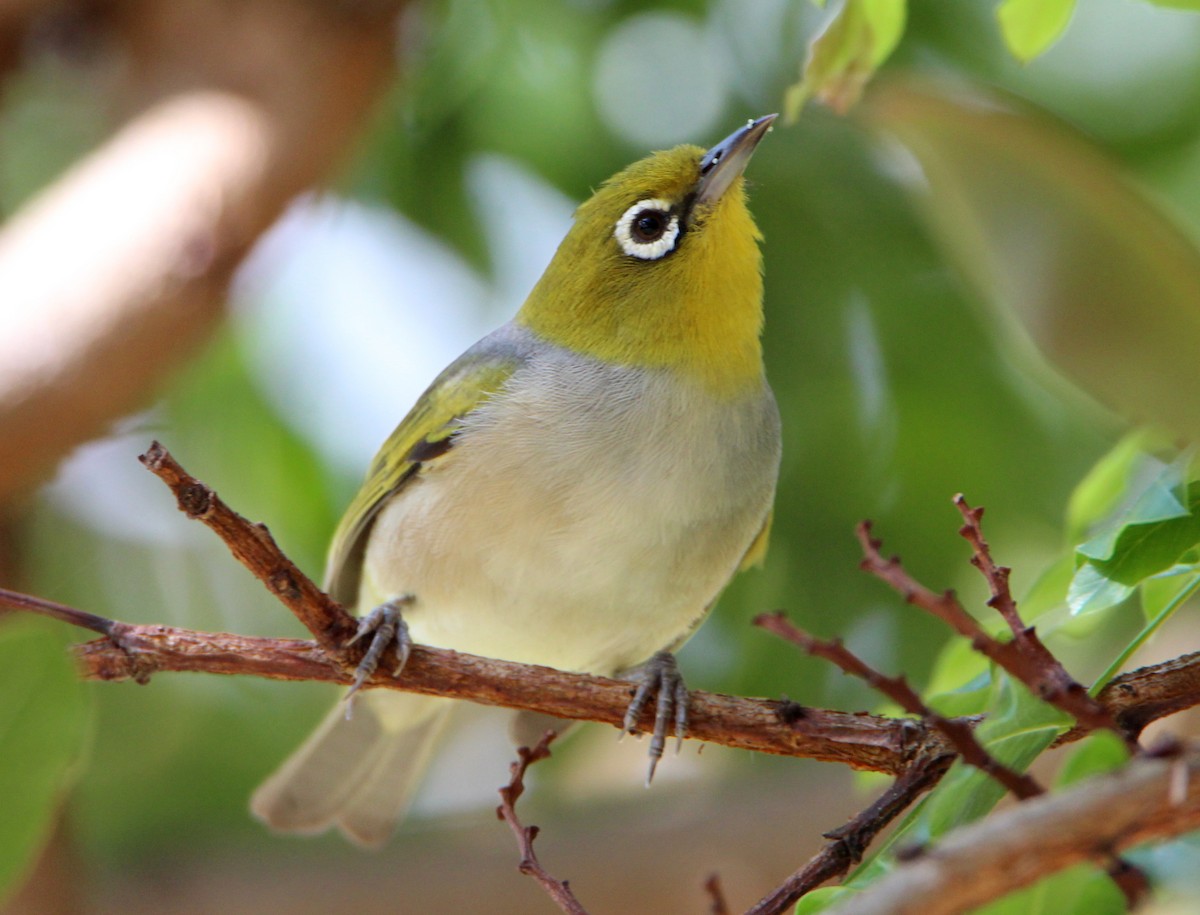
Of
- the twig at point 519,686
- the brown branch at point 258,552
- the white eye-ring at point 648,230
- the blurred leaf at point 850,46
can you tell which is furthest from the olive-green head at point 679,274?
the brown branch at point 258,552

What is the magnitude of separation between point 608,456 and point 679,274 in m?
0.55

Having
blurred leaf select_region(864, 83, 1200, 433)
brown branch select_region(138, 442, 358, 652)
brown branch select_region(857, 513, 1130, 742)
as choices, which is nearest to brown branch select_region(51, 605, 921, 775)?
brown branch select_region(138, 442, 358, 652)

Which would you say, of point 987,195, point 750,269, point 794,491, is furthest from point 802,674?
point 987,195

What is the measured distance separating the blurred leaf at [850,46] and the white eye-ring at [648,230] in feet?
3.58

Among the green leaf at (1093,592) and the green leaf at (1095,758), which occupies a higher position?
the green leaf at (1093,592)

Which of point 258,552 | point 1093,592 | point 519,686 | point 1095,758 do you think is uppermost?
point 258,552

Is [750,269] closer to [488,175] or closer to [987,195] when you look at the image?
[987,195]

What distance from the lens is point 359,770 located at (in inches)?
168

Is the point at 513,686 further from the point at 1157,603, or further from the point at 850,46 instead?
the point at 850,46

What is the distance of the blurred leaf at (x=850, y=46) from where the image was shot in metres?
2.37

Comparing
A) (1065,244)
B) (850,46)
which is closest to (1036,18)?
(850,46)

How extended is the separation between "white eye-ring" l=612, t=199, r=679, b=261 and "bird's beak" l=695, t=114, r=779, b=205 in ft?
0.32

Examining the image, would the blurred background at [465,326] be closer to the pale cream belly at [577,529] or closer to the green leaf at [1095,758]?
the pale cream belly at [577,529]

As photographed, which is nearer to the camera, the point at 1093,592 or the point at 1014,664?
the point at 1014,664
